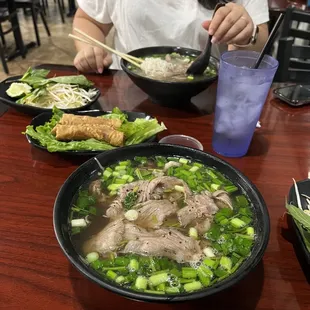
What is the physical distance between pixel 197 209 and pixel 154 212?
0.41 feet

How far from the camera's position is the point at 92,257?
783 millimetres

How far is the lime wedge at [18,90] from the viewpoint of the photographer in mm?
1591

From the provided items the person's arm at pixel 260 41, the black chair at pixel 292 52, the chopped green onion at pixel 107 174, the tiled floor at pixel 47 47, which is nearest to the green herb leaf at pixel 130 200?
the chopped green onion at pixel 107 174

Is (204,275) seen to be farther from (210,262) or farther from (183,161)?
(183,161)

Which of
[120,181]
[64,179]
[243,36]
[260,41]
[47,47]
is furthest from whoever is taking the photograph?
[47,47]

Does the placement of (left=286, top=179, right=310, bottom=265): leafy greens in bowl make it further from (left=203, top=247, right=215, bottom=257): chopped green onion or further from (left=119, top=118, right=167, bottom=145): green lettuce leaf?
(left=119, top=118, right=167, bottom=145): green lettuce leaf

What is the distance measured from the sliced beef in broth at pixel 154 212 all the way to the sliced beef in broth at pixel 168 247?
62mm

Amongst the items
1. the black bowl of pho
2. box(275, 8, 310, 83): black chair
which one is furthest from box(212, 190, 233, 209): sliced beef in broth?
box(275, 8, 310, 83): black chair

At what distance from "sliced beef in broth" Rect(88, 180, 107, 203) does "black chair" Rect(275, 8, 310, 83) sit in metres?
1.89

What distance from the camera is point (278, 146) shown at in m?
1.42

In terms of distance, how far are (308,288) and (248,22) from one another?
133 centimetres

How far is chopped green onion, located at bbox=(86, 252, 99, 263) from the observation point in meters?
0.77

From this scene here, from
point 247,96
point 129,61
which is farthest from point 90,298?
point 129,61

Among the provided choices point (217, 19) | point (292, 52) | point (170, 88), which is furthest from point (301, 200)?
point (292, 52)
